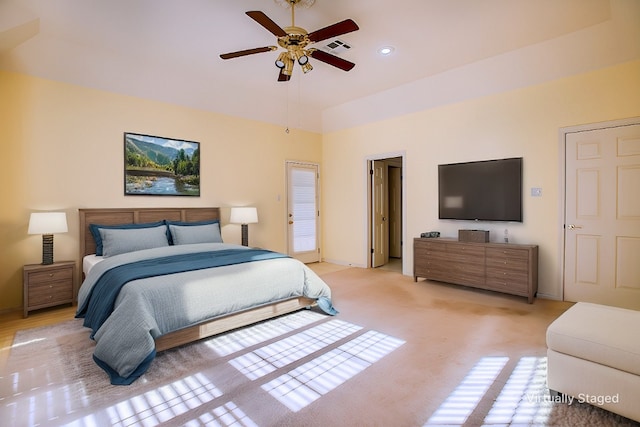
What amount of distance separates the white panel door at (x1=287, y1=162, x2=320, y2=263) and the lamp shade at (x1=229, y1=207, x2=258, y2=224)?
1.06 meters

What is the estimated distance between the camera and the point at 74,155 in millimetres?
3896

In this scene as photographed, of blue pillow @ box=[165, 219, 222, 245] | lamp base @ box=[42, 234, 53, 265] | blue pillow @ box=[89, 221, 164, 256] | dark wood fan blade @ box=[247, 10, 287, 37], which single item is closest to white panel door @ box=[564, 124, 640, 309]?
dark wood fan blade @ box=[247, 10, 287, 37]

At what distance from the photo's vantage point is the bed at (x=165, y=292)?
229cm

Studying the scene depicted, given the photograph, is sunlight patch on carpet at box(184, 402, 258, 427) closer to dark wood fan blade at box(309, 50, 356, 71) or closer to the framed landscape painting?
dark wood fan blade at box(309, 50, 356, 71)

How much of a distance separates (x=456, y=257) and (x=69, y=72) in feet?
18.2

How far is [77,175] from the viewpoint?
3.93 meters

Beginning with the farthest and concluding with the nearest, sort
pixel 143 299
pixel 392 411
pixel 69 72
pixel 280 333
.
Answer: pixel 69 72
pixel 280 333
pixel 143 299
pixel 392 411

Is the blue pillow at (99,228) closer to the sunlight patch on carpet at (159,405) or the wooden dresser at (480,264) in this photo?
the sunlight patch on carpet at (159,405)

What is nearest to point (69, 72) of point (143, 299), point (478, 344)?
point (143, 299)

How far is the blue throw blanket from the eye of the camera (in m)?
2.57

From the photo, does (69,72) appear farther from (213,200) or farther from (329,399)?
(329,399)

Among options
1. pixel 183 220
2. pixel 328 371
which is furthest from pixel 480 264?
pixel 183 220

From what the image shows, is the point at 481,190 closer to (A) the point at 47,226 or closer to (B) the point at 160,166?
(B) the point at 160,166

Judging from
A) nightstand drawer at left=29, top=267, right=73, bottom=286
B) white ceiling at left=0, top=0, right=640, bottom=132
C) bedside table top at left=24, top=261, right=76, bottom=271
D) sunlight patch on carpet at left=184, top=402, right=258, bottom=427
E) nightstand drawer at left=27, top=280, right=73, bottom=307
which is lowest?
sunlight patch on carpet at left=184, top=402, right=258, bottom=427
